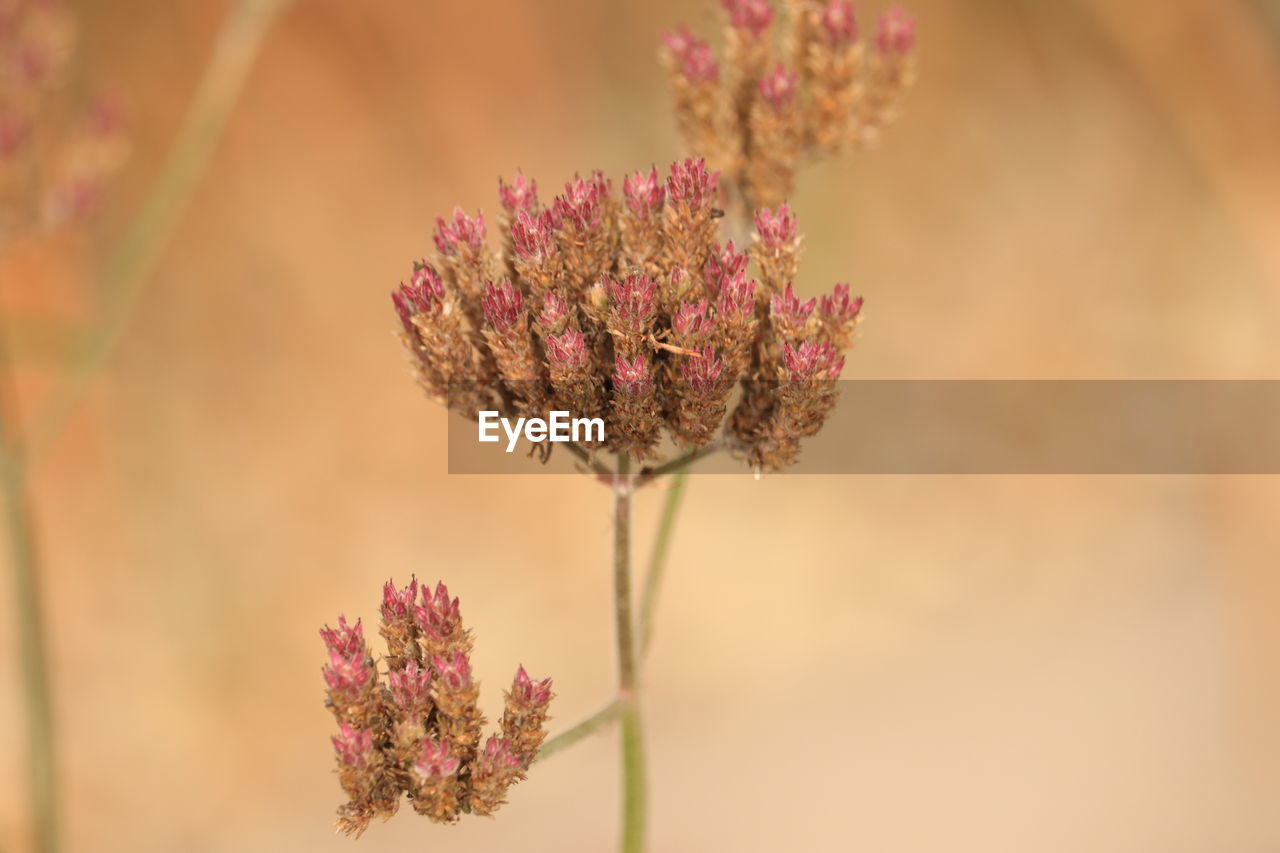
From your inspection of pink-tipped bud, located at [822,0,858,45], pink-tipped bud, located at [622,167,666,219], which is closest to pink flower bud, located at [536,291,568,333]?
pink-tipped bud, located at [622,167,666,219]

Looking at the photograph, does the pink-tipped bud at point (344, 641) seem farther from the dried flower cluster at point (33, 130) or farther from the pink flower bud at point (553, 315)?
the dried flower cluster at point (33, 130)

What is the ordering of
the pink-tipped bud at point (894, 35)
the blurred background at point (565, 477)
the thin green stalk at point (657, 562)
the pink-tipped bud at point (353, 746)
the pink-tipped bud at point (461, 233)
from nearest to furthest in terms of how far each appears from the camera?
1. the pink-tipped bud at point (353, 746)
2. the pink-tipped bud at point (461, 233)
3. the thin green stalk at point (657, 562)
4. the pink-tipped bud at point (894, 35)
5. the blurred background at point (565, 477)

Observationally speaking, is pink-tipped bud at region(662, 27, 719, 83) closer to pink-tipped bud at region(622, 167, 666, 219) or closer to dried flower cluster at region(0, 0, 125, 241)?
pink-tipped bud at region(622, 167, 666, 219)

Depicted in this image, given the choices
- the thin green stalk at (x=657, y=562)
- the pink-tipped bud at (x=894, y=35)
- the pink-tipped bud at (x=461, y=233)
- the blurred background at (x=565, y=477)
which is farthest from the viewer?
the blurred background at (x=565, y=477)

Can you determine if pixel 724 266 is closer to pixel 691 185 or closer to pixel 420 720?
pixel 691 185

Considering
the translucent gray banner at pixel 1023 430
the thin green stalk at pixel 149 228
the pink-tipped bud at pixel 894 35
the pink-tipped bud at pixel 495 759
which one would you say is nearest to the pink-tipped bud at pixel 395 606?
the pink-tipped bud at pixel 495 759

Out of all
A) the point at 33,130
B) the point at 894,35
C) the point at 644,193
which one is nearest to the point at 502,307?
the point at 644,193
